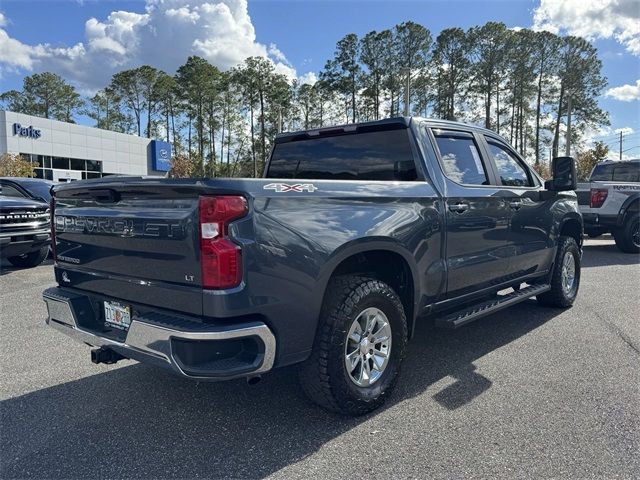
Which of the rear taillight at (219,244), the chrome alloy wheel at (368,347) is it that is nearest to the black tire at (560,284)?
the chrome alloy wheel at (368,347)

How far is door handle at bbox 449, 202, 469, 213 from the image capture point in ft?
12.6

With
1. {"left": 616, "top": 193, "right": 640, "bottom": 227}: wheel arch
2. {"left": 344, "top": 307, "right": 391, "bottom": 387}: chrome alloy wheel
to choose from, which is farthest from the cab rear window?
{"left": 344, "top": 307, "right": 391, "bottom": 387}: chrome alloy wheel

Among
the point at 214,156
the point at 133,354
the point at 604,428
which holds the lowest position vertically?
the point at 604,428

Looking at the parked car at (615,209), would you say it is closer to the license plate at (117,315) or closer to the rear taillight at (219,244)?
the rear taillight at (219,244)

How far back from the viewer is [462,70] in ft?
151

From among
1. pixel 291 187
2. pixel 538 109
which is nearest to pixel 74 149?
pixel 538 109

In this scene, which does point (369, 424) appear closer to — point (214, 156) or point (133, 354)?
point (133, 354)

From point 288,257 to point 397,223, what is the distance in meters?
0.99

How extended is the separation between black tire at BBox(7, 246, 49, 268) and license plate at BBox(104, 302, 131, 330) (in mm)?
7102

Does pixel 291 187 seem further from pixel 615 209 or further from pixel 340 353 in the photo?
pixel 615 209

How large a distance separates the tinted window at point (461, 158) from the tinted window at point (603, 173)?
33.9 feet

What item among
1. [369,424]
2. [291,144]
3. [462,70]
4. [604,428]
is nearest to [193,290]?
[369,424]

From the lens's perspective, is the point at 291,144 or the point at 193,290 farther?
the point at 291,144

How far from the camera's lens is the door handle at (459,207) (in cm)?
383
